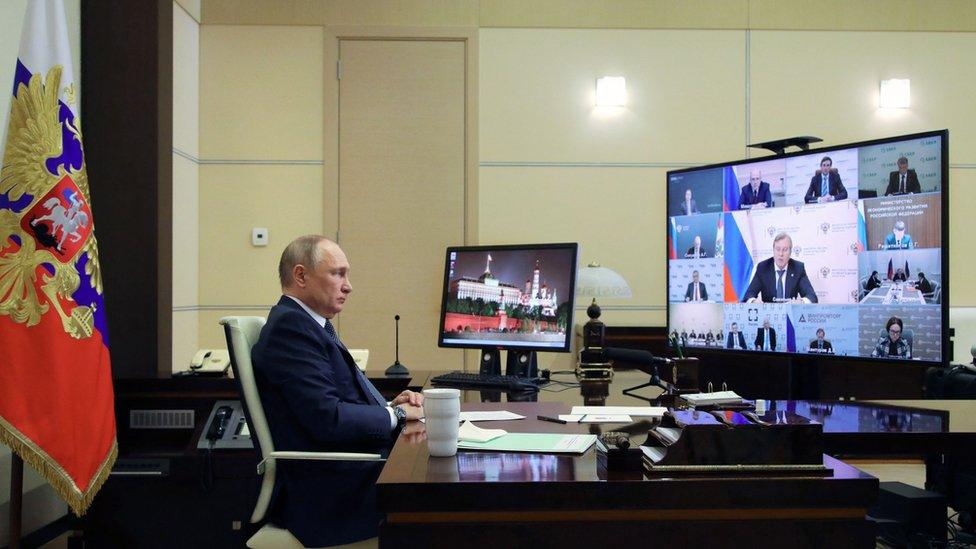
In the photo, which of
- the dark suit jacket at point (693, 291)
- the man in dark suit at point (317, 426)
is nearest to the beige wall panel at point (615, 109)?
the dark suit jacket at point (693, 291)

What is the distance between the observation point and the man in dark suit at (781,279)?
9.32 ft

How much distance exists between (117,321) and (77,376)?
1000 mm

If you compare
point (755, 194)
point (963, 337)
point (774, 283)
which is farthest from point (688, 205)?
point (963, 337)

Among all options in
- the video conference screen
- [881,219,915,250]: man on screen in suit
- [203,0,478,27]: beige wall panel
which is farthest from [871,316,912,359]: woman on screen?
[203,0,478,27]: beige wall panel

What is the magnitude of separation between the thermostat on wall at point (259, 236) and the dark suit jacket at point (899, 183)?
3502 mm

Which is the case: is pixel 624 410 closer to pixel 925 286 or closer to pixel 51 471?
pixel 925 286

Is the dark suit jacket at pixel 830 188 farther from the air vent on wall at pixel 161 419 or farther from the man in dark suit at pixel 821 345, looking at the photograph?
the air vent on wall at pixel 161 419

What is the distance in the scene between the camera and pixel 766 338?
2.95 metres

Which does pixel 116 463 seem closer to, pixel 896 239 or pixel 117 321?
pixel 117 321

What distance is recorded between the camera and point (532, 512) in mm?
1436

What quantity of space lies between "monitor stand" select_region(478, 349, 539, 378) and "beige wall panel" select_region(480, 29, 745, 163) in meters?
2.03

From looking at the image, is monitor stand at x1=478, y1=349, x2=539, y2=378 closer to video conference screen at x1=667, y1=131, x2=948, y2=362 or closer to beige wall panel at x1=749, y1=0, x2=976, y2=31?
video conference screen at x1=667, y1=131, x2=948, y2=362

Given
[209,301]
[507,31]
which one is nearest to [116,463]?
[209,301]

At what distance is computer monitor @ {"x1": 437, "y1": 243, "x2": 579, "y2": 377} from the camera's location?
10.3ft
